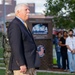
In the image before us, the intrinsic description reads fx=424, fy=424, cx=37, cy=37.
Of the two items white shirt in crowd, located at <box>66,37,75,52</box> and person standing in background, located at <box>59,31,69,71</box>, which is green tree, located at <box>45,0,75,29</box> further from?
white shirt in crowd, located at <box>66,37,75,52</box>

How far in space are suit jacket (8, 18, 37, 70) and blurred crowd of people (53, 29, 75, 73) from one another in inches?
362

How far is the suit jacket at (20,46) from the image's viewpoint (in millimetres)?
6828

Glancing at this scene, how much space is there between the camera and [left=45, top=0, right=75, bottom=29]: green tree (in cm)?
2308

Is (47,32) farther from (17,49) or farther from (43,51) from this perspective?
(17,49)

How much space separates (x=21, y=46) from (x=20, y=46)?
0.03 m

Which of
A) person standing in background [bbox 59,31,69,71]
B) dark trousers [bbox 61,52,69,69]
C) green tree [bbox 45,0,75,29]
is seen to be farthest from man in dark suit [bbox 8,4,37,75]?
green tree [bbox 45,0,75,29]

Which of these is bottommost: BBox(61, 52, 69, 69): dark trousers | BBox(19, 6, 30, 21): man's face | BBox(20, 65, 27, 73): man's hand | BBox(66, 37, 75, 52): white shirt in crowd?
BBox(61, 52, 69, 69): dark trousers

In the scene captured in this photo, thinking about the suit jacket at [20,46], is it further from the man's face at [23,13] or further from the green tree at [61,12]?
the green tree at [61,12]

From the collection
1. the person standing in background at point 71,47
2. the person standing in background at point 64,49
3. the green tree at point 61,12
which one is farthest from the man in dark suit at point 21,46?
the green tree at point 61,12

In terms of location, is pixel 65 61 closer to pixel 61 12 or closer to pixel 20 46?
pixel 61 12

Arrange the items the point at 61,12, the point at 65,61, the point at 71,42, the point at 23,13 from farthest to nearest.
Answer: the point at 61,12 → the point at 65,61 → the point at 71,42 → the point at 23,13

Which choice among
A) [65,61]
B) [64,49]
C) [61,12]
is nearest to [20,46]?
[64,49]

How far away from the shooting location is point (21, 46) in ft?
22.7

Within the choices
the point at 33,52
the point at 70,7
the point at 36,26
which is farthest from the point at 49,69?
the point at 33,52
